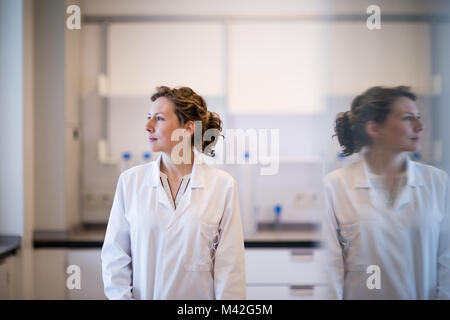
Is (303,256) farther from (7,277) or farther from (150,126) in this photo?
(7,277)

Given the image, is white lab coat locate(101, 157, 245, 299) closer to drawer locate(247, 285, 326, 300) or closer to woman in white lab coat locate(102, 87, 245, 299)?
woman in white lab coat locate(102, 87, 245, 299)

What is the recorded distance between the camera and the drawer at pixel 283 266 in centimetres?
109

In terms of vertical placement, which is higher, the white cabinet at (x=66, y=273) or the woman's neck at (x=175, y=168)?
the woman's neck at (x=175, y=168)

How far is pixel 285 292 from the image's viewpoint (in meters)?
1.11

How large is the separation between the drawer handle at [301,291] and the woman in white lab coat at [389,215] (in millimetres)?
87

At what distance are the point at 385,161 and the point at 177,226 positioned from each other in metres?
0.66

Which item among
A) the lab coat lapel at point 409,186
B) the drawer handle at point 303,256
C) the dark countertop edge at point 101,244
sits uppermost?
the lab coat lapel at point 409,186

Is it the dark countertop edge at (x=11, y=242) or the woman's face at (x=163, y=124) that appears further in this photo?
the dark countertop edge at (x=11, y=242)

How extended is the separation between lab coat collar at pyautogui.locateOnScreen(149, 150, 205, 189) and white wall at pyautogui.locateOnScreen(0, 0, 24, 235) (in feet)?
1.54

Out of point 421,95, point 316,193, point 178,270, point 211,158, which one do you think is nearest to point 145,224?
point 178,270

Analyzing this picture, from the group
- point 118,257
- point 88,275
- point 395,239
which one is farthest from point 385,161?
point 88,275

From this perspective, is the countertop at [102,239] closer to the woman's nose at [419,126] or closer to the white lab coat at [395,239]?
the white lab coat at [395,239]

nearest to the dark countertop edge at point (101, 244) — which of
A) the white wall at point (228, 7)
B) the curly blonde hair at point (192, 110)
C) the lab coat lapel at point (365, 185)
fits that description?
the lab coat lapel at point (365, 185)

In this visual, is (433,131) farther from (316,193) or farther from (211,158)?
(211,158)
